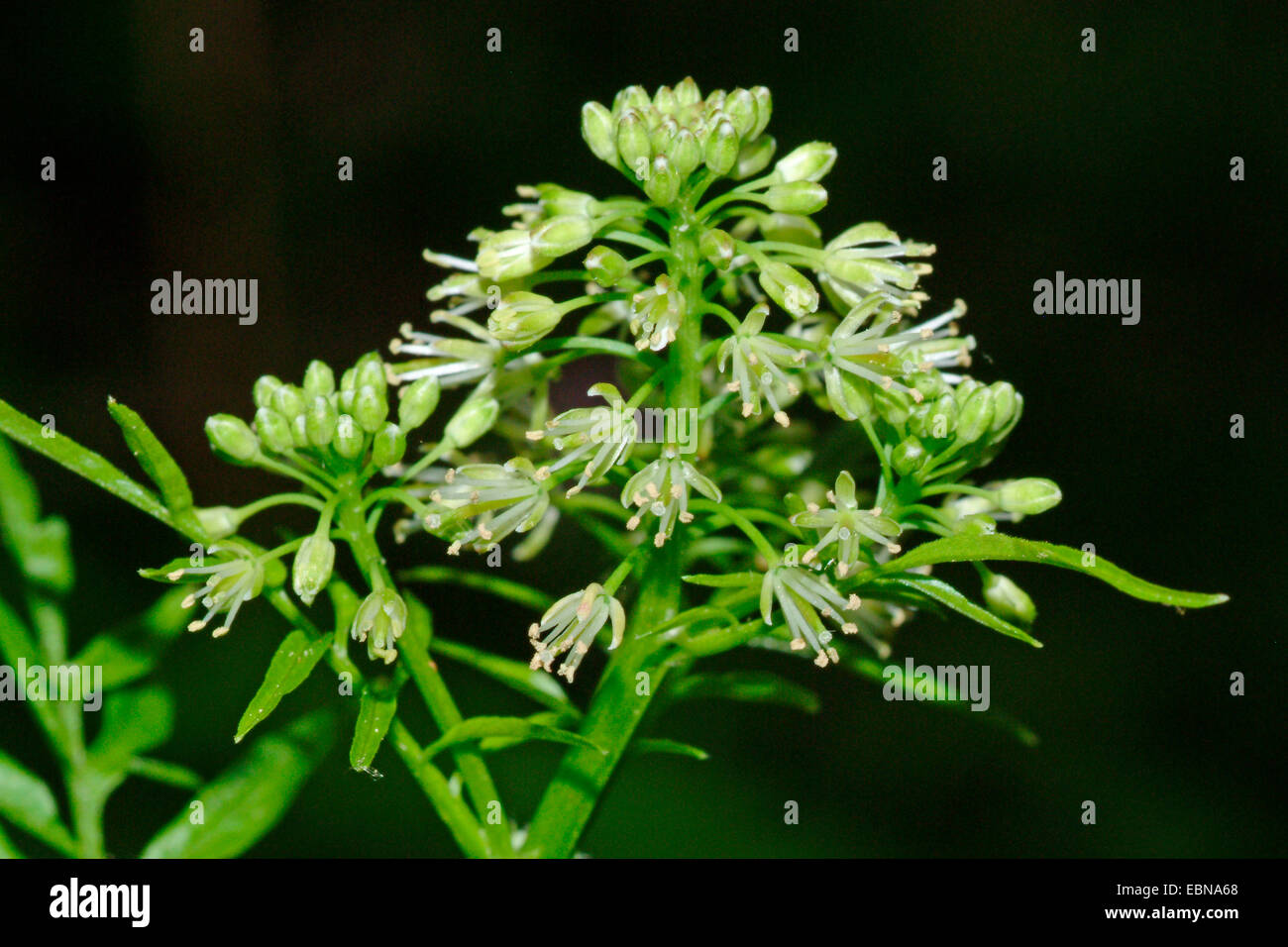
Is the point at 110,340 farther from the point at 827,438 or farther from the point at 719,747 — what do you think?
the point at 827,438

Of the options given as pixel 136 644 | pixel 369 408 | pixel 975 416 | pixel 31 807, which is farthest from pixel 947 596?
pixel 31 807

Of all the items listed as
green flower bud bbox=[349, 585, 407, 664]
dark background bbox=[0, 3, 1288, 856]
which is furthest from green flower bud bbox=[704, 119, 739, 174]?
dark background bbox=[0, 3, 1288, 856]

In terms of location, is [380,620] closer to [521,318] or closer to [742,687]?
[521,318]

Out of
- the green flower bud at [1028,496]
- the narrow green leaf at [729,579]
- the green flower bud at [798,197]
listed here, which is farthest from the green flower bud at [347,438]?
the green flower bud at [1028,496]

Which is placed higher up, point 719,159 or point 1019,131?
point 1019,131

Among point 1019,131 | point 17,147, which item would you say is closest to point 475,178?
point 17,147

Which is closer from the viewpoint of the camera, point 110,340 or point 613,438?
point 613,438
